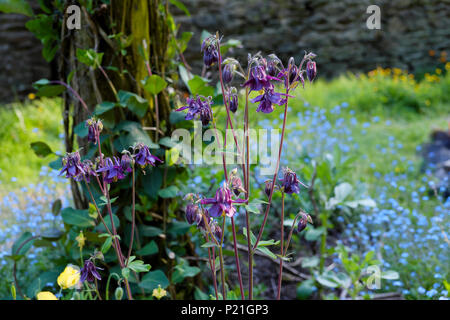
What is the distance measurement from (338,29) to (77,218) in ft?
17.2

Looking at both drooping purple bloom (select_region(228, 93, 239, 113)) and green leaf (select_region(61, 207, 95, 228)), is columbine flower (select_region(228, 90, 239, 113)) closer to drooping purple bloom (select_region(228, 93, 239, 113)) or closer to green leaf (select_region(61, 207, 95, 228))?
drooping purple bloom (select_region(228, 93, 239, 113))

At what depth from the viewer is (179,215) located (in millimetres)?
1597

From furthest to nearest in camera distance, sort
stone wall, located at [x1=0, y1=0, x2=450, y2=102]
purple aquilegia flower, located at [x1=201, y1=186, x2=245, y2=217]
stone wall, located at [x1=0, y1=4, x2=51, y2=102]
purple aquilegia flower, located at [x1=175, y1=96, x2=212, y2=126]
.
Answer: stone wall, located at [x1=0, y1=0, x2=450, y2=102] < stone wall, located at [x1=0, y1=4, x2=51, y2=102] < purple aquilegia flower, located at [x1=175, y1=96, x2=212, y2=126] < purple aquilegia flower, located at [x1=201, y1=186, x2=245, y2=217]

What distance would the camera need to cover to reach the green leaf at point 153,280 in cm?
129

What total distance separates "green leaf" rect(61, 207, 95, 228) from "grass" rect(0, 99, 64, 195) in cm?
185

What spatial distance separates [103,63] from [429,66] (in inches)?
219

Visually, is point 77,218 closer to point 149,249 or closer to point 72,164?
point 149,249

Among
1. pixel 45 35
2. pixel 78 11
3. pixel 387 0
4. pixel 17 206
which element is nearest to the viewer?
pixel 78 11

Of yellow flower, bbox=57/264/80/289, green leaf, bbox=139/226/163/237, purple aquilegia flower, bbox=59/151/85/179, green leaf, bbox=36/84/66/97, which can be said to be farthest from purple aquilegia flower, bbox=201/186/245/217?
green leaf, bbox=36/84/66/97

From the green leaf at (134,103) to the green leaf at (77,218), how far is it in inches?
14.2

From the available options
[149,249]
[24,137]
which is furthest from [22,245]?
[24,137]

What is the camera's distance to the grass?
3.26m

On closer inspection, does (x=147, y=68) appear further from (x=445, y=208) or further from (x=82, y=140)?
(x=445, y=208)
